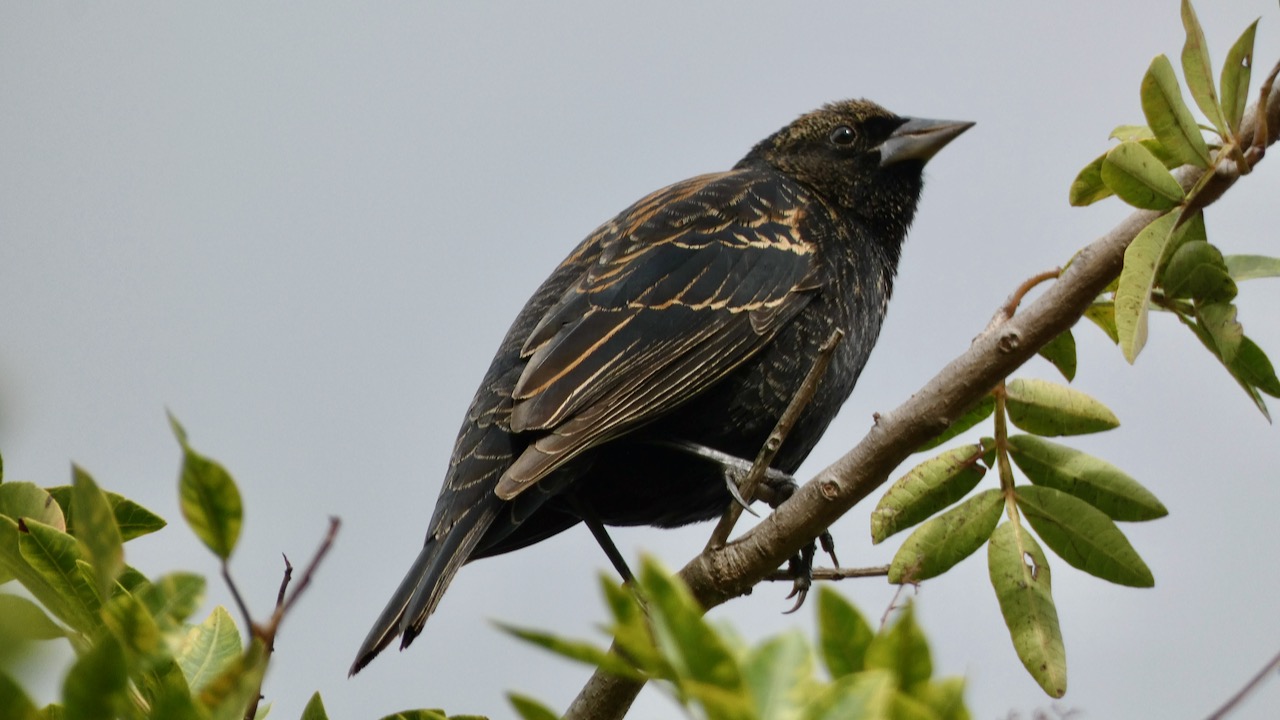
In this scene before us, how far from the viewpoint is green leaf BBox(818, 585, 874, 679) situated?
120 cm

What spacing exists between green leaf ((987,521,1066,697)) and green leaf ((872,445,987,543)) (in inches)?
5.2

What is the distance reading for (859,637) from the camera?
3.97 feet

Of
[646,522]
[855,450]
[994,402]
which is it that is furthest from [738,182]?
[855,450]

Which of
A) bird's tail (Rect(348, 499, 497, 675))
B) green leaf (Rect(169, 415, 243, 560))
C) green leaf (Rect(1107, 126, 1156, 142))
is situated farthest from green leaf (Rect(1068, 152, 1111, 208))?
green leaf (Rect(169, 415, 243, 560))

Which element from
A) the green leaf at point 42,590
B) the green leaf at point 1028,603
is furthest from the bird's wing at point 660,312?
the green leaf at point 42,590

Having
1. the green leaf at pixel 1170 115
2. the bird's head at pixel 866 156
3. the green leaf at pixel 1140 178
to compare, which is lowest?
the green leaf at pixel 1140 178

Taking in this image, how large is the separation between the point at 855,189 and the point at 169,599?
13.0ft

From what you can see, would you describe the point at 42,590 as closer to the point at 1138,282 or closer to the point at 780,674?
the point at 780,674

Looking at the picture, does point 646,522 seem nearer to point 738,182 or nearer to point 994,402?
point 738,182

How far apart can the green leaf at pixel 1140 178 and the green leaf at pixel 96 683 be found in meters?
1.94

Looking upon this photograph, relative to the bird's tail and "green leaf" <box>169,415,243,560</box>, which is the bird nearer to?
the bird's tail

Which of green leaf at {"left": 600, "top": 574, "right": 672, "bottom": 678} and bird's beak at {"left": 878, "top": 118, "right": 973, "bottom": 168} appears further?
bird's beak at {"left": 878, "top": 118, "right": 973, "bottom": 168}

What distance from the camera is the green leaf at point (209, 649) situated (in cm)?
175

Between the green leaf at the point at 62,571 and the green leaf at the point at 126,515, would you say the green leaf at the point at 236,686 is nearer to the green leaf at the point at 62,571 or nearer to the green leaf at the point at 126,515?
the green leaf at the point at 62,571
